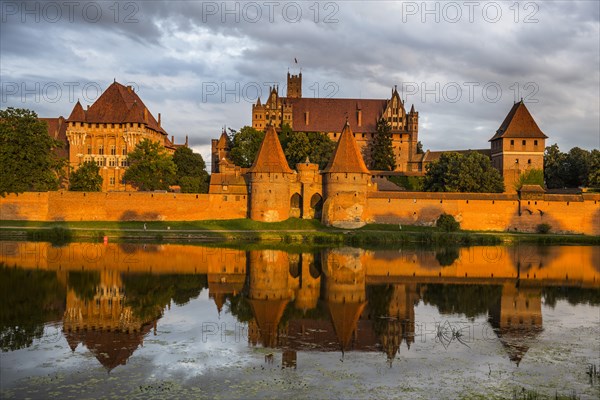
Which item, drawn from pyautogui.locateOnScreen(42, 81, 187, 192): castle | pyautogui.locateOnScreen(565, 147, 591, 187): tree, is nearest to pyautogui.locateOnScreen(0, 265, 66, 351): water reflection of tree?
pyautogui.locateOnScreen(42, 81, 187, 192): castle

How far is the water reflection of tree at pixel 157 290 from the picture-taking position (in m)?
16.2

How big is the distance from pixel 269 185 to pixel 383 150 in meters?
18.9

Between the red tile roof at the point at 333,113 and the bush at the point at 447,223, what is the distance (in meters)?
25.1

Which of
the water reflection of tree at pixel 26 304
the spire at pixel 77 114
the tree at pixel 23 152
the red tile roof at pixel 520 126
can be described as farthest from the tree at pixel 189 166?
the water reflection of tree at pixel 26 304

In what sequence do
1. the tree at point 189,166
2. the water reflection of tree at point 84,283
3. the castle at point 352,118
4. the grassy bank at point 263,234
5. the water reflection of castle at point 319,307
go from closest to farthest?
the water reflection of castle at point 319,307
the water reflection of tree at point 84,283
the grassy bank at point 263,234
the tree at point 189,166
the castle at point 352,118

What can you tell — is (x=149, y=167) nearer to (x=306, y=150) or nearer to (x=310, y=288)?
(x=306, y=150)

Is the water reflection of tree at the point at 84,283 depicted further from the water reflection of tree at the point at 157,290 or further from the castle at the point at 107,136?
the castle at the point at 107,136

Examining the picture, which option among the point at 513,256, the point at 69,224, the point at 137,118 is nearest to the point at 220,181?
the point at 69,224

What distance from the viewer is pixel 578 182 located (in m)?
54.4

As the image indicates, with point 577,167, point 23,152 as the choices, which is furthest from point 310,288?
point 577,167

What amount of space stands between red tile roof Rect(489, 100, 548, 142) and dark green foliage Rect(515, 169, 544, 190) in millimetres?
2908

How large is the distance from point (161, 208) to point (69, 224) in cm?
562

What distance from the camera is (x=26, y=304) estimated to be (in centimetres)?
1603

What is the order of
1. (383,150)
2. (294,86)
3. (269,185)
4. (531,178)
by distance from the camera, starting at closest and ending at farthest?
(269,185) < (531,178) < (383,150) < (294,86)
